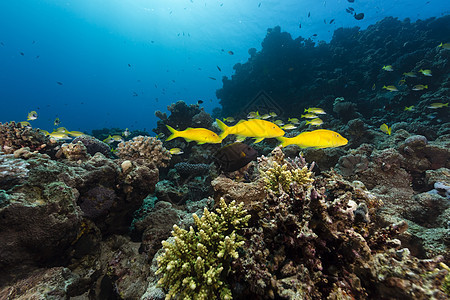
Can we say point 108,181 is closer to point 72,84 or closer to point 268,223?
point 268,223

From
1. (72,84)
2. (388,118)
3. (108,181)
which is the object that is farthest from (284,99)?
(72,84)

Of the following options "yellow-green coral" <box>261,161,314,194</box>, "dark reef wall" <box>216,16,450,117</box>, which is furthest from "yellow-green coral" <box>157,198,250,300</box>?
"dark reef wall" <box>216,16,450,117</box>

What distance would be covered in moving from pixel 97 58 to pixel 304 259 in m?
165

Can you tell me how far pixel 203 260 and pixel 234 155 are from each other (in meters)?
2.50

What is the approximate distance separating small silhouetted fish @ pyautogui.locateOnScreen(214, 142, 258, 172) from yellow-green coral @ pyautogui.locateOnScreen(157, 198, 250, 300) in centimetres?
187

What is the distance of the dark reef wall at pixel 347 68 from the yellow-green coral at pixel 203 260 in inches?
613

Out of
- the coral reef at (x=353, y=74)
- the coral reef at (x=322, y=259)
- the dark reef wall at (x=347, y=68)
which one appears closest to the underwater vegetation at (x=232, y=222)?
the coral reef at (x=322, y=259)

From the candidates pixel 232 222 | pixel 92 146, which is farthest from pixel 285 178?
pixel 92 146

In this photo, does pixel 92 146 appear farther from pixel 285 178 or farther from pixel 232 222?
pixel 285 178

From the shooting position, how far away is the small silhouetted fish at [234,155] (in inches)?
153

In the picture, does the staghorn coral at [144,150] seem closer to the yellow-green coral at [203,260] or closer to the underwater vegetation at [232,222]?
the underwater vegetation at [232,222]

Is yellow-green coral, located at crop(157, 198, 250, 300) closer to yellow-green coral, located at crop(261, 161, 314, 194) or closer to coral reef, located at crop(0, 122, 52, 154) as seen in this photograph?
yellow-green coral, located at crop(261, 161, 314, 194)

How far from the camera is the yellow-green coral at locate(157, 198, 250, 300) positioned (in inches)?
60.7

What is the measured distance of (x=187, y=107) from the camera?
37.8 ft
